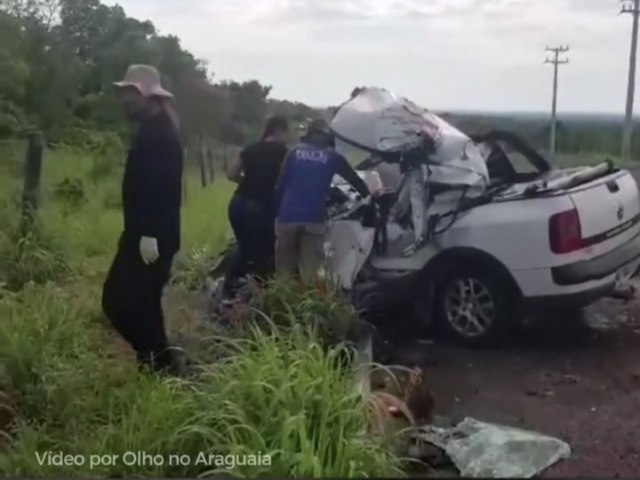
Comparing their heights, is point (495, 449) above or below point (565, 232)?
below

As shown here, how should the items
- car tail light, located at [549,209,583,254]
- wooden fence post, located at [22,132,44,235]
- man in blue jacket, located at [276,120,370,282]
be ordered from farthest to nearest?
1. wooden fence post, located at [22,132,44,235]
2. man in blue jacket, located at [276,120,370,282]
3. car tail light, located at [549,209,583,254]

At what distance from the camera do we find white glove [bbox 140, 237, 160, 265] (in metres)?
3.20

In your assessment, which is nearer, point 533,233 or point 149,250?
point 533,233

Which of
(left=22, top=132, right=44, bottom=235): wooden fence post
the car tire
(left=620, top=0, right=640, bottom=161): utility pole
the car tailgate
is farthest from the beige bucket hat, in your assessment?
(left=620, top=0, right=640, bottom=161): utility pole

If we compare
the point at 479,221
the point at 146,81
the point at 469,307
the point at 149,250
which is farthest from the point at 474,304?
the point at 146,81

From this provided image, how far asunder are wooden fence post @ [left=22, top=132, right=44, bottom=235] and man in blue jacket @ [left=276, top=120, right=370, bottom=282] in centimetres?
76

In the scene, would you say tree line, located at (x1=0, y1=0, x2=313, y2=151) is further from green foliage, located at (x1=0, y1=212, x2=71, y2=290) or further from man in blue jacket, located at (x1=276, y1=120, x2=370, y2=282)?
green foliage, located at (x1=0, y1=212, x2=71, y2=290)

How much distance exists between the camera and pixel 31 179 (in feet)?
11.0

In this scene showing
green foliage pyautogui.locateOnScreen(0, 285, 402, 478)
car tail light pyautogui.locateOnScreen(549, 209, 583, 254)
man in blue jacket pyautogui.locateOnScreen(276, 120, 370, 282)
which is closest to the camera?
green foliage pyautogui.locateOnScreen(0, 285, 402, 478)

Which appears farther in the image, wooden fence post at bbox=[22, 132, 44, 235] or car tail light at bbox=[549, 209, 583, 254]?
wooden fence post at bbox=[22, 132, 44, 235]

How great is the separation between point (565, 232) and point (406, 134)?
0.54 metres

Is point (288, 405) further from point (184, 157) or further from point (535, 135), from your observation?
point (535, 135)

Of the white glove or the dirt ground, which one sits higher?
the white glove

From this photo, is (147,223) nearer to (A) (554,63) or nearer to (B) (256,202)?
(B) (256,202)
